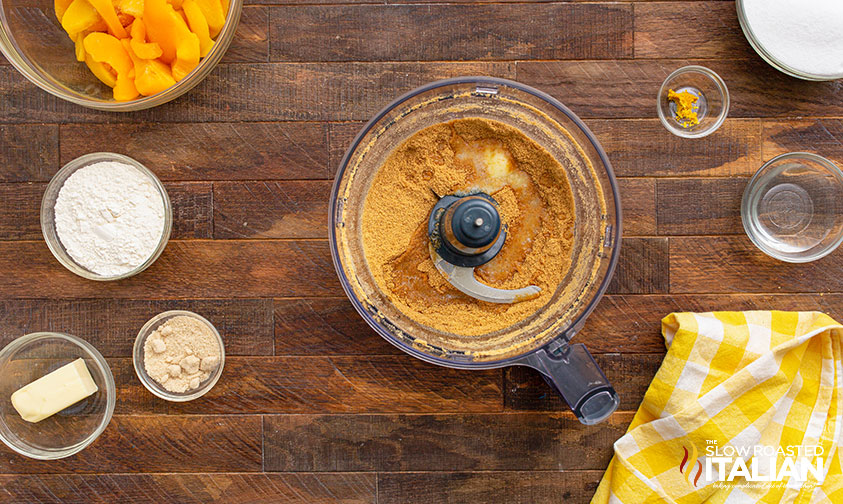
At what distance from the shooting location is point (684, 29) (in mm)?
1058

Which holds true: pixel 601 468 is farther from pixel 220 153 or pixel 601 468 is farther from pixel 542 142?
pixel 220 153

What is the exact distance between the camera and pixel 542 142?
0.96 m

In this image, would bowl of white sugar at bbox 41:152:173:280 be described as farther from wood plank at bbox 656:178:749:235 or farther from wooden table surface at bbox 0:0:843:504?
wood plank at bbox 656:178:749:235

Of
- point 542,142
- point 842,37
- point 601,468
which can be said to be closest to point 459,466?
point 601,468

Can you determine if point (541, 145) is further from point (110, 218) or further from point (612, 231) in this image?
point (110, 218)

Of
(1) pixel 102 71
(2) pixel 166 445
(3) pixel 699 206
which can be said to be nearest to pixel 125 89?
(1) pixel 102 71

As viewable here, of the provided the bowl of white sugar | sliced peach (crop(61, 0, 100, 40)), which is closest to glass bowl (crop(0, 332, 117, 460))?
the bowl of white sugar

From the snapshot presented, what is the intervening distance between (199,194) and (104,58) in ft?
0.91

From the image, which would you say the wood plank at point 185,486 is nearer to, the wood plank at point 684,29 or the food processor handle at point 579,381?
the food processor handle at point 579,381

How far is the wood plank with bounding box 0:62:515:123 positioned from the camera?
1049 mm

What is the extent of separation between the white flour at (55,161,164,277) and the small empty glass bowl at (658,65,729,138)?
0.99 m

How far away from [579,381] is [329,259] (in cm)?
51

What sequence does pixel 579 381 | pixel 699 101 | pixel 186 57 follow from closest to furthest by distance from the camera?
pixel 579 381
pixel 186 57
pixel 699 101

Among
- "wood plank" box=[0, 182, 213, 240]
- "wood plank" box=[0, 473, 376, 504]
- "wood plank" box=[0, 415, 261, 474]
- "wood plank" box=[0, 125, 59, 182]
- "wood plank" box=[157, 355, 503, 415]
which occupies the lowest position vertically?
"wood plank" box=[0, 473, 376, 504]
